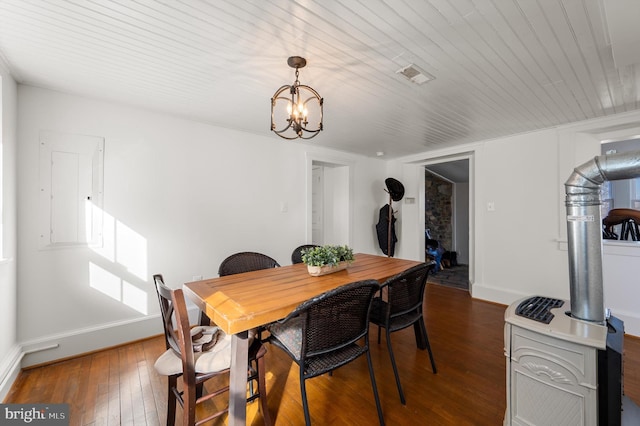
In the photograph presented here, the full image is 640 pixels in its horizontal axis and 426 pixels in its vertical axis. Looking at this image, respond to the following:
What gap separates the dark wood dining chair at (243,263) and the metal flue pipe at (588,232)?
82.6 inches

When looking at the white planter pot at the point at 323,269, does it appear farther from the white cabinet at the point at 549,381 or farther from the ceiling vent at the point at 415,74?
the ceiling vent at the point at 415,74

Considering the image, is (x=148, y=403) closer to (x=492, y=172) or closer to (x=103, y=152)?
(x=103, y=152)

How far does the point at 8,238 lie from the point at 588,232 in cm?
380

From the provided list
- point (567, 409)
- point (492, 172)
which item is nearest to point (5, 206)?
point (567, 409)

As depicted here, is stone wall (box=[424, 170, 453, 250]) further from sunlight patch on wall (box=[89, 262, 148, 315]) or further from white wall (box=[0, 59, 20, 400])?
white wall (box=[0, 59, 20, 400])

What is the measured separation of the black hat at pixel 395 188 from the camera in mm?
4695

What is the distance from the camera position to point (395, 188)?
15.4ft

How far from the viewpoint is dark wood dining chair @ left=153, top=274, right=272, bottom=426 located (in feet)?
4.10

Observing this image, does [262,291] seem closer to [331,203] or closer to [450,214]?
[331,203]

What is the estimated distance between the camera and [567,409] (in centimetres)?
125

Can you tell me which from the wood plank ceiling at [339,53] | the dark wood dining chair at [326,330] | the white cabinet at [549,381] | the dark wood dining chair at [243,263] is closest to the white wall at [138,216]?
the wood plank ceiling at [339,53]

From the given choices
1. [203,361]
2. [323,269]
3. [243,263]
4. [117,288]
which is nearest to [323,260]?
[323,269]

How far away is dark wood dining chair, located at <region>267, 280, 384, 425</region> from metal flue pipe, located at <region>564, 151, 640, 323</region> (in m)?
1.13

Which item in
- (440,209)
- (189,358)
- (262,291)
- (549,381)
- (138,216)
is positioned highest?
(440,209)
